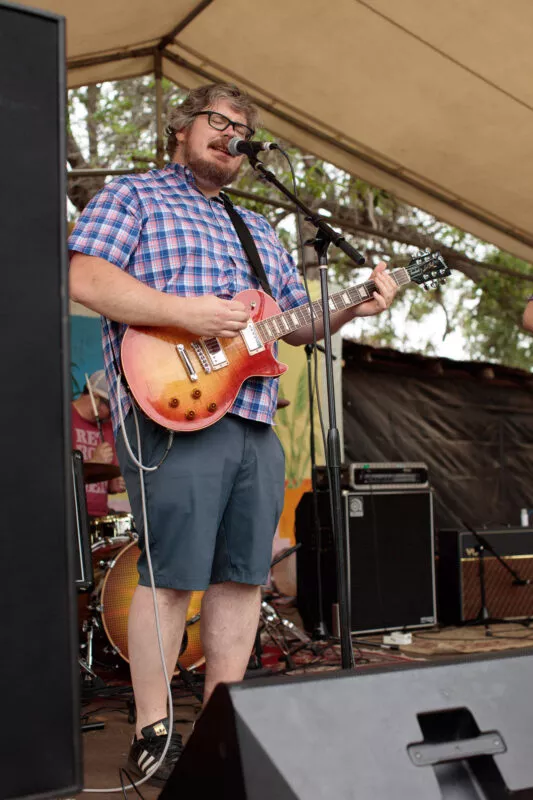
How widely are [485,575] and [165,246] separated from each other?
3902mm

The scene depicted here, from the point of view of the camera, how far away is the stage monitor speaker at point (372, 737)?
41.1 inches

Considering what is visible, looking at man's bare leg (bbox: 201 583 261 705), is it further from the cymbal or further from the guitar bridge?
the cymbal

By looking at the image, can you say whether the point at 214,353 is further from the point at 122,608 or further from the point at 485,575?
the point at 485,575

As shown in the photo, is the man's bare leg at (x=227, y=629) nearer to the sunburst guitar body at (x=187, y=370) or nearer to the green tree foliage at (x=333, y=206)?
the sunburst guitar body at (x=187, y=370)

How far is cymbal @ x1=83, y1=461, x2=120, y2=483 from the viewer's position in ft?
11.2

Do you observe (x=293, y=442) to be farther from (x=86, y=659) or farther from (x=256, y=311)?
(x=256, y=311)

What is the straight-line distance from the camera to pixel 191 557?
210 centimetres

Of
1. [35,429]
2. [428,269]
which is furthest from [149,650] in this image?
[428,269]

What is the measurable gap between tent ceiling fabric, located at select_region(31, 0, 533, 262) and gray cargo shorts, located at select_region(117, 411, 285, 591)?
266cm

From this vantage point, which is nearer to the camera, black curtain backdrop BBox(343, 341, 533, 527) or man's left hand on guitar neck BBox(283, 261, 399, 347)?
man's left hand on guitar neck BBox(283, 261, 399, 347)

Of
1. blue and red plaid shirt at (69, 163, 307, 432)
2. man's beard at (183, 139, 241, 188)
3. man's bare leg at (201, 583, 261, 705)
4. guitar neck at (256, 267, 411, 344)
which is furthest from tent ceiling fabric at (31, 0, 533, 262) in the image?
man's bare leg at (201, 583, 261, 705)

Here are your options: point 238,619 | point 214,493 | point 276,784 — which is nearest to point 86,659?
point 238,619

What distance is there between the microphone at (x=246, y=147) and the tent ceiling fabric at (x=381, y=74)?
2.03 m

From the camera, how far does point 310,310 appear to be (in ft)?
7.94
